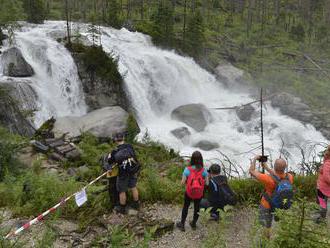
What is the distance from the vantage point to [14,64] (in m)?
18.8

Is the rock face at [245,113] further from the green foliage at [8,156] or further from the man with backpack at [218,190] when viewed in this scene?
the man with backpack at [218,190]

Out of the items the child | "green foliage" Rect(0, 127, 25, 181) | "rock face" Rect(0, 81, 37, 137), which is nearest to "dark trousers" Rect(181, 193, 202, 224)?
the child

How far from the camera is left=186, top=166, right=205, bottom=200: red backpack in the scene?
6.65m

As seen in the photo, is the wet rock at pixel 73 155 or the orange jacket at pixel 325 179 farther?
the wet rock at pixel 73 155

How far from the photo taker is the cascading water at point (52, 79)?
727 inches

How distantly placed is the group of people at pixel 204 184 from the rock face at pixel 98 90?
13.2m

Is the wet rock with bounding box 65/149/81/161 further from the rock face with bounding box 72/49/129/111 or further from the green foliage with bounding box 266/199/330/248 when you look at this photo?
the green foliage with bounding box 266/199/330/248

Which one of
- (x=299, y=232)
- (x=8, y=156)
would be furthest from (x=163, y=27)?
(x=299, y=232)

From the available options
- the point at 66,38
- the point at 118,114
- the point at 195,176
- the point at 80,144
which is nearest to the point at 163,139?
the point at 118,114

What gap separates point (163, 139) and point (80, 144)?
6.15 m

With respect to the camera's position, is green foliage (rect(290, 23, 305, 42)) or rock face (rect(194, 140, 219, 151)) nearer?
rock face (rect(194, 140, 219, 151))

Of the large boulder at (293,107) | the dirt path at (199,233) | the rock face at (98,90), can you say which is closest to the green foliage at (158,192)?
the dirt path at (199,233)

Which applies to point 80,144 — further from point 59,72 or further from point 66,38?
point 66,38

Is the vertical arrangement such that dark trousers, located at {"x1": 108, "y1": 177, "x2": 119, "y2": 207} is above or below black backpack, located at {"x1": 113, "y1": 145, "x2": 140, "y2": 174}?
below
